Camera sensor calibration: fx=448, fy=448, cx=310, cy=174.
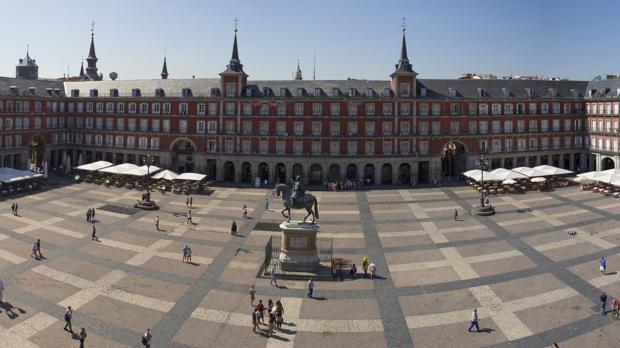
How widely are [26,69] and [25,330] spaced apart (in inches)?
3895

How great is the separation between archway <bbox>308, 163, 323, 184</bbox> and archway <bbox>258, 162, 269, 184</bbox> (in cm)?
700

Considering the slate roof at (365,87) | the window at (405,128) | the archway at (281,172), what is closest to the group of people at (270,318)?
the archway at (281,172)

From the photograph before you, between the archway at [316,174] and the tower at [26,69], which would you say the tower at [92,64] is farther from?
the archway at [316,174]

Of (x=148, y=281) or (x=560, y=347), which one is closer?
(x=560, y=347)

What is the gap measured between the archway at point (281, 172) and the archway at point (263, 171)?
1.78 metres

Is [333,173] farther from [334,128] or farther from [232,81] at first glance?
[232,81]

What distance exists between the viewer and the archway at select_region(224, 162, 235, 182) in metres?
72.4

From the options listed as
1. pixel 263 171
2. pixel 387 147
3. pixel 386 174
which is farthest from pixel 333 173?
pixel 263 171

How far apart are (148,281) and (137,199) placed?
2886 centimetres

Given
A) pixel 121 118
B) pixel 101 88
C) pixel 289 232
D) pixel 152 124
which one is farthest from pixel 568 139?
pixel 101 88

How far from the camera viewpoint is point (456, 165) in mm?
76438

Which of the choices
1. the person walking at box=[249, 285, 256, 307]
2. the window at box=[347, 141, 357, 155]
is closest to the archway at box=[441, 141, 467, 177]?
the window at box=[347, 141, 357, 155]

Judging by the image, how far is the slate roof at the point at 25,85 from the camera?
72.8 metres

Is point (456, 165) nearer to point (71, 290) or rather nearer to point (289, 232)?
point (289, 232)
